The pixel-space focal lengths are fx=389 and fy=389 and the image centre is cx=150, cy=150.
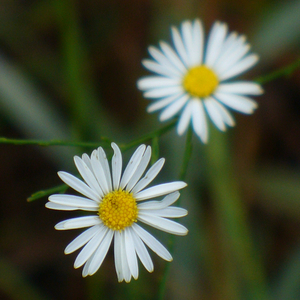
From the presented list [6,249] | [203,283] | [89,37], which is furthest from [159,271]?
[89,37]

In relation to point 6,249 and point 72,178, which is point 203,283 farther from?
point 72,178

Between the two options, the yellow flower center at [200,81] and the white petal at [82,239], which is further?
the yellow flower center at [200,81]

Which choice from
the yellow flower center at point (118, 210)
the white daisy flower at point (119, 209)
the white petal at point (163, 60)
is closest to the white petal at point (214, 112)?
the white petal at point (163, 60)

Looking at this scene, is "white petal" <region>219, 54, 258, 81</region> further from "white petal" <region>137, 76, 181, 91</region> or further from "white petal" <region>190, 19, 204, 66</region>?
"white petal" <region>137, 76, 181, 91</region>

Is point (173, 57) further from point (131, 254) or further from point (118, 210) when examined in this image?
point (131, 254)

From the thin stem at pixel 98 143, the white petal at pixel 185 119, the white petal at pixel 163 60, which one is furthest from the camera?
the white petal at pixel 163 60

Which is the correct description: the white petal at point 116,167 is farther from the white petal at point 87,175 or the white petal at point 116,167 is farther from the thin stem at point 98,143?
the thin stem at point 98,143
